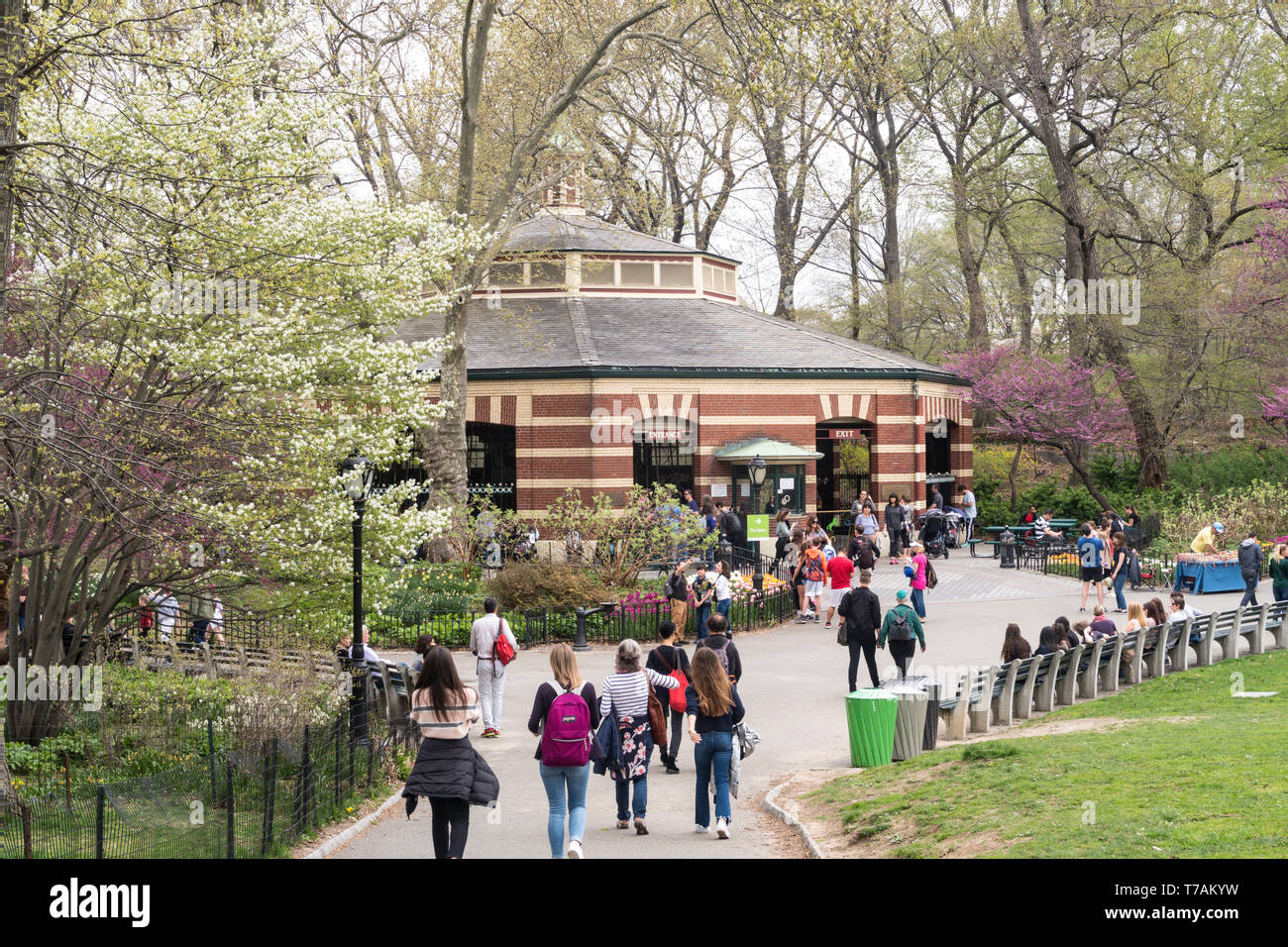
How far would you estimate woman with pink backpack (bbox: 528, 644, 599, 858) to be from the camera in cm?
873

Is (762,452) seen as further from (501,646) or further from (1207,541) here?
(501,646)

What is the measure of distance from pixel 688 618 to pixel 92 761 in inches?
425

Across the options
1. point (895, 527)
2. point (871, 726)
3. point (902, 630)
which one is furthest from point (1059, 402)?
point (871, 726)

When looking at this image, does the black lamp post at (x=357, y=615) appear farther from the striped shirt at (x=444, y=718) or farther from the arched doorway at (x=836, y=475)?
the arched doorway at (x=836, y=475)

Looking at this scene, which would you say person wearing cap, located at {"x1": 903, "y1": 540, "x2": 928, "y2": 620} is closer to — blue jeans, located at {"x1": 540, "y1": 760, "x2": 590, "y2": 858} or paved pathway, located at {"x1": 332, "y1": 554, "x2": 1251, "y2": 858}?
paved pathway, located at {"x1": 332, "y1": 554, "x2": 1251, "y2": 858}

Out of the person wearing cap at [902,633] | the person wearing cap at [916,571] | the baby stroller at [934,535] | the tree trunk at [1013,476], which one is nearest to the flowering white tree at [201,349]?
the person wearing cap at [902,633]

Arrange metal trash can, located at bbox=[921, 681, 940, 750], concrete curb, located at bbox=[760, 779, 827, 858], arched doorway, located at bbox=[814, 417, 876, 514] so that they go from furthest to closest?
arched doorway, located at bbox=[814, 417, 876, 514] < metal trash can, located at bbox=[921, 681, 940, 750] < concrete curb, located at bbox=[760, 779, 827, 858]

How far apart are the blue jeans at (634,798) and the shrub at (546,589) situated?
1151 cm

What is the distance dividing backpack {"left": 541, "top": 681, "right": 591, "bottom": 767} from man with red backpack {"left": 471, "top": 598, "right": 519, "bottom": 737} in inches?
201

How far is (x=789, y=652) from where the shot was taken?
64.8 ft

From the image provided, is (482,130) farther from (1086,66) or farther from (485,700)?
(485,700)

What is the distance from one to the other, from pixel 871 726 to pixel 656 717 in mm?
3034

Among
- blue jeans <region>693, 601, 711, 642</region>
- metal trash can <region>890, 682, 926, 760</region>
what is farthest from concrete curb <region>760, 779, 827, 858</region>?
blue jeans <region>693, 601, 711, 642</region>
